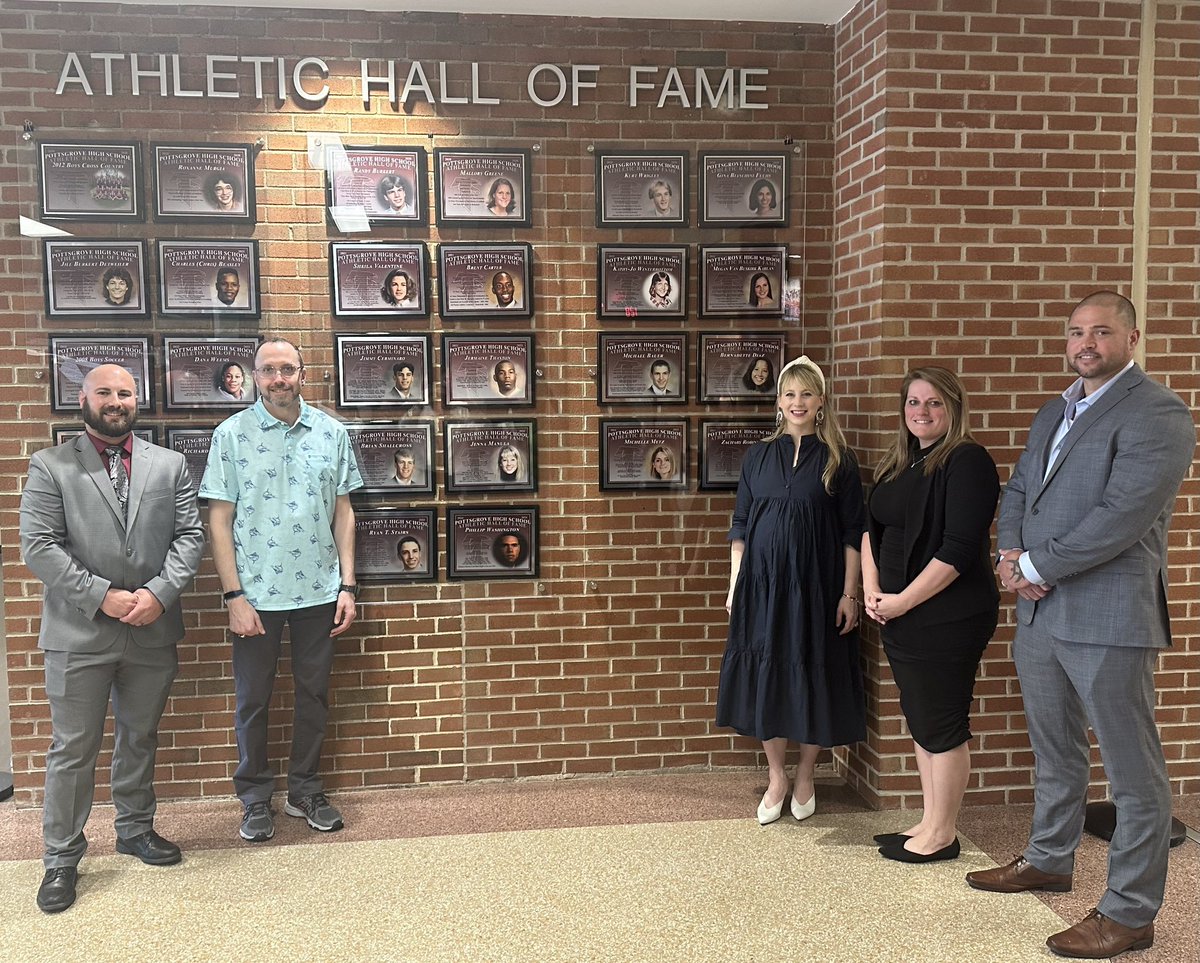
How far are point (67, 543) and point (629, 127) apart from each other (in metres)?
2.71

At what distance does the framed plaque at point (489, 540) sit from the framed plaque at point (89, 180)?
179 cm

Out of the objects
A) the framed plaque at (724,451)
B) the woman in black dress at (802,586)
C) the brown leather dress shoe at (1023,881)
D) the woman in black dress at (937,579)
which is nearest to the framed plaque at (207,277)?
the framed plaque at (724,451)

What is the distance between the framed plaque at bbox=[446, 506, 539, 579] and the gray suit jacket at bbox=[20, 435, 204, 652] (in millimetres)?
1060

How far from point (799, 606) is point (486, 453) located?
4.74 feet

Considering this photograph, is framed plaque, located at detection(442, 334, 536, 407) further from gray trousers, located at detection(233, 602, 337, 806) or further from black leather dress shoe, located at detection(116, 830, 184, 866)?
black leather dress shoe, located at detection(116, 830, 184, 866)

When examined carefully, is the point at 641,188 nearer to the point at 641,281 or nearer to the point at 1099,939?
the point at 641,281

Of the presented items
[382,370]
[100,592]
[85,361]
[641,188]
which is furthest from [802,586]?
[85,361]

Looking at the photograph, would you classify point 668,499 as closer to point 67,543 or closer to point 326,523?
point 326,523

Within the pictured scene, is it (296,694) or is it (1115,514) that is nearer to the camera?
(1115,514)

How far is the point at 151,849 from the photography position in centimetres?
346

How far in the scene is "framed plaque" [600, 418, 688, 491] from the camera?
13.6 ft

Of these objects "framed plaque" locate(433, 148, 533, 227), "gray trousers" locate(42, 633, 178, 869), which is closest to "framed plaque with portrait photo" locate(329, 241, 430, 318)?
"framed plaque" locate(433, 148, 533, 227)

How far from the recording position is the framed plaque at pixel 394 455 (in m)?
4.00

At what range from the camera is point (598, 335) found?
4.10 meters
